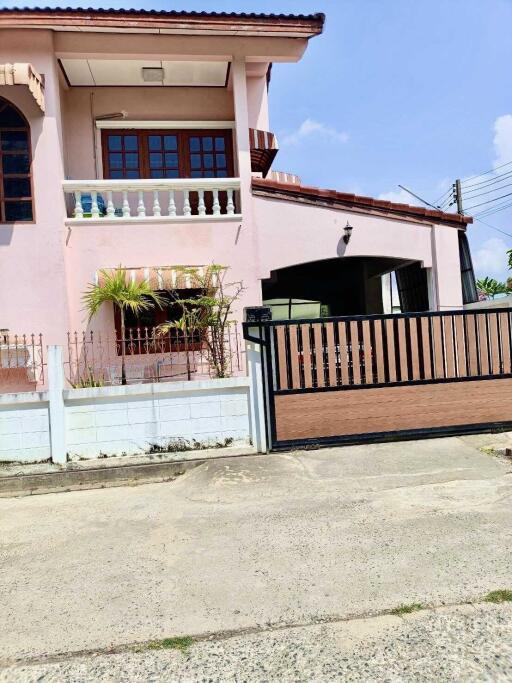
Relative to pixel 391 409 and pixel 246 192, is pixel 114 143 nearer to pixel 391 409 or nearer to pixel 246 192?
pixel 246 192

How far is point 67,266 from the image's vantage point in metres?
9.42

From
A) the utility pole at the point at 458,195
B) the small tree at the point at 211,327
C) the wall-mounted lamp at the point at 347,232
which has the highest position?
the utility pole at the point at 458,195

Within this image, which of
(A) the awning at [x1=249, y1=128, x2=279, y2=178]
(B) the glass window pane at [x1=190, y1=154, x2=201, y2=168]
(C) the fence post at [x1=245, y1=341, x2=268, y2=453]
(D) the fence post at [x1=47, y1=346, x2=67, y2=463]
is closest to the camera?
(D) the fence post at [x1=47, y1=346, x2=67, y2=463]

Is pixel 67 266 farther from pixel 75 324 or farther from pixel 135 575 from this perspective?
pixel 135 575

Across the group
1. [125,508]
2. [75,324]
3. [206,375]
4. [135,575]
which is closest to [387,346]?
[206,375]

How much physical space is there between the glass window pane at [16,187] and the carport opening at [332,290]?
6.96 metres

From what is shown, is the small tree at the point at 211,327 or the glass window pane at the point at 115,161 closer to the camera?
the small tree at the point at 211,327

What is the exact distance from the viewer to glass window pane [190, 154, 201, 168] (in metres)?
11.1

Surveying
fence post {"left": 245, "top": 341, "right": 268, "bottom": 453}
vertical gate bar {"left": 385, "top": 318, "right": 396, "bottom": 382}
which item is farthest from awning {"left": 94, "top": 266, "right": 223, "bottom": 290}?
vertical gate bar {"left": 385, "top": 318, "right": 396, "bottom": 382}

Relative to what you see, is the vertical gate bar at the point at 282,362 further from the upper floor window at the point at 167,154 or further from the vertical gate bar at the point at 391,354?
the upper floor window at the point at 167,154

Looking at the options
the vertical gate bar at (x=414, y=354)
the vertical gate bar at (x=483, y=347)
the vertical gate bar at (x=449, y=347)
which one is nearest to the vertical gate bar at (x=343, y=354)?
the vertical gate bar at (x=414, y=354)

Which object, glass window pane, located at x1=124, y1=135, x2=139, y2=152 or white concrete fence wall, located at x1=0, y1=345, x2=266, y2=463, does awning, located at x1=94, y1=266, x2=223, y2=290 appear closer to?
white concrete fence wall, located at x1=0, y1=345, x2=266, y2=463

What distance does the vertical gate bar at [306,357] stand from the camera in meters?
7.30

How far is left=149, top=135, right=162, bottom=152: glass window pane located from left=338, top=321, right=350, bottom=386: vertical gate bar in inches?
247
